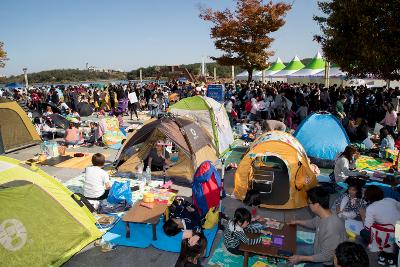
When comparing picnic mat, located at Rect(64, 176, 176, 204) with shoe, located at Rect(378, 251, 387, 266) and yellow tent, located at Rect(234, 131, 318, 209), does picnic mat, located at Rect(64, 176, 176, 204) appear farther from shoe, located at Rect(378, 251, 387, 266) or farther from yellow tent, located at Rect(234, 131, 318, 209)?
shoe, located at Rect(378, 251, 387, 266)

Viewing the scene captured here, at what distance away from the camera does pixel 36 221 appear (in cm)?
506

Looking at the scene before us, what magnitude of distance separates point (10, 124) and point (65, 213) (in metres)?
8.86

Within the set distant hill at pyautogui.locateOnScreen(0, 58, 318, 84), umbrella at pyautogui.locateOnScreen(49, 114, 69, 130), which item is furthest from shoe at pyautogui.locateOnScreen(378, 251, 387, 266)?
distant hill at pyautogui.locateOnScreen(0, 58, 318, 84)

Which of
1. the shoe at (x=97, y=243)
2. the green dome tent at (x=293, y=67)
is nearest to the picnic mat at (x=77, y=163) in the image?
the shoe at (x=97, y=243)

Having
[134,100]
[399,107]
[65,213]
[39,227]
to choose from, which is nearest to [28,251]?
[39,227]

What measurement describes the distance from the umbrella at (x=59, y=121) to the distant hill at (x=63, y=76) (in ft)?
187

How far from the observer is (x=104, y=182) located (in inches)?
277

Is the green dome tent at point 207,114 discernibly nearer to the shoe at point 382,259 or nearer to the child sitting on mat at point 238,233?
the child sitting on mat at point 238,233

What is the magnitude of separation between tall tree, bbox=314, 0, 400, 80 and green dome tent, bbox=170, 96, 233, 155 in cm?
470

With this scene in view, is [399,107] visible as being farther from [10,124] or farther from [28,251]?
[10,124]

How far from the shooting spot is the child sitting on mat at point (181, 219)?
5.82 m

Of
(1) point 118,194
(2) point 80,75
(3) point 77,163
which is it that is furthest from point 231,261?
(2) point 80,75

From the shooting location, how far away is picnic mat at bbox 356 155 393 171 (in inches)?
384

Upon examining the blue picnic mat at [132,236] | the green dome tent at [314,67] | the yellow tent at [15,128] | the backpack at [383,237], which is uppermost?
the green dome tent at [314,67]
